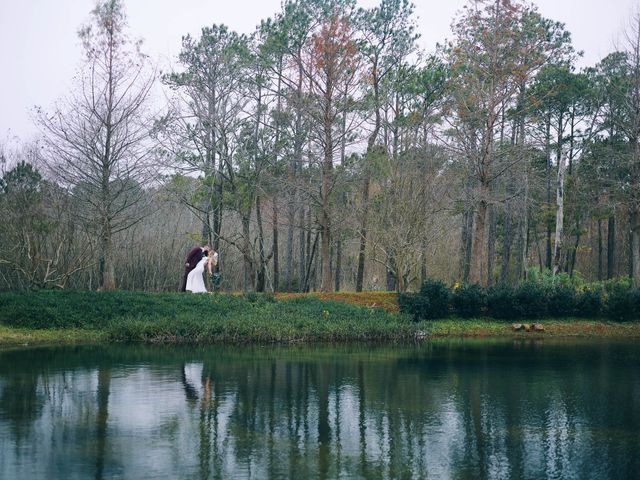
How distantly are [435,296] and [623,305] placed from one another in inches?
293

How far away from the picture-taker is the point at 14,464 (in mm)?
Result: 8945

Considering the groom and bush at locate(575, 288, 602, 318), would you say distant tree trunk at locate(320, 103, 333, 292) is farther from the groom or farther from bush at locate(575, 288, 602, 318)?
bush at locate(575, 288, 602, 318)

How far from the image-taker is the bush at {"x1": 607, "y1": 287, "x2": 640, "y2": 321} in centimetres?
2866

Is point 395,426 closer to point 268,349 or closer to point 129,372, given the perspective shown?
point 129,372

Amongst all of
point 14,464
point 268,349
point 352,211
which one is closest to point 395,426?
point 14,464

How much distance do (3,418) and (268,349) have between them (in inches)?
401

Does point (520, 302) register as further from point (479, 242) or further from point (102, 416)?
point (102, 416)

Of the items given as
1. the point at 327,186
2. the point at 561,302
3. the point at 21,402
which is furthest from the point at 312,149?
the point at 21,402

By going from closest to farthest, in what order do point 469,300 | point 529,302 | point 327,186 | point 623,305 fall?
1. point 469,300
2. point 529,302
3. point 623,305
4. point 327,186

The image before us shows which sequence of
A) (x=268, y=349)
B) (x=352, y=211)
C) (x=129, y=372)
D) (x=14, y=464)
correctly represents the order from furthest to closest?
(x=352, y=211)
(x=268, y=349)
(x=129, y=372)
(x=14, y=464)

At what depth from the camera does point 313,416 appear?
12.0m

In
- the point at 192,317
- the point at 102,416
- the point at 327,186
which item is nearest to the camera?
the point at 102,416

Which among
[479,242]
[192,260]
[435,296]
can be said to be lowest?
[435,296]

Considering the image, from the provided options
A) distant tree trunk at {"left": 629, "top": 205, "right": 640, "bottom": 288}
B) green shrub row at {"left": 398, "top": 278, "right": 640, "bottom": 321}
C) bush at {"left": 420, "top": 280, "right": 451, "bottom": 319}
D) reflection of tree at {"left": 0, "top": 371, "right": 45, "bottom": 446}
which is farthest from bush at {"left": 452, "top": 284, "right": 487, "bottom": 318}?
reflection of tree at {"left": 0, "top": 371, "right": 45, "bottom": 446}
